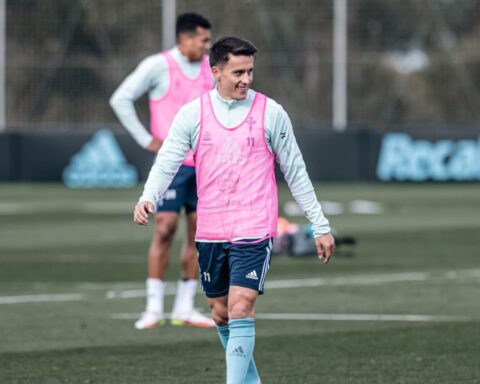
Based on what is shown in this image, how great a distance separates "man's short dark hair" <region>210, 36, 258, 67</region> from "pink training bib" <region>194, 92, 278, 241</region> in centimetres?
26

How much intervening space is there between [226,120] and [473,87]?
1219 inches

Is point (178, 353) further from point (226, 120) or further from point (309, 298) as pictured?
point (309, 298)

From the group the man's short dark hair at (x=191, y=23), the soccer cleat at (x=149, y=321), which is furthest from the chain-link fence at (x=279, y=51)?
the soccer cleat at (x=149, y=321)

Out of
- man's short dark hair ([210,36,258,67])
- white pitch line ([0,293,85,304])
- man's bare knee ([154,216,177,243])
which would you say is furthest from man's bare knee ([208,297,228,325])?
white pitch line ([0,293,85,304])

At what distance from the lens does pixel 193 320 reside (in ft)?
36.8

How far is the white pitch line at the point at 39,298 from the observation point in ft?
41.3

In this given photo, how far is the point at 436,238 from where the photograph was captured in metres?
19.8

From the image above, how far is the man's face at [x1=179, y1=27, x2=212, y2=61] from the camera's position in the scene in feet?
37.3

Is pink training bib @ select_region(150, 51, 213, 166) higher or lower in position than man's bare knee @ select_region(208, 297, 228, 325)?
higher

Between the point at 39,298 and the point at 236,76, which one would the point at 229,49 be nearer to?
the point at 236,76

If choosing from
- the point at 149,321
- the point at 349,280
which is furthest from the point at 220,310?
the point at 349,280

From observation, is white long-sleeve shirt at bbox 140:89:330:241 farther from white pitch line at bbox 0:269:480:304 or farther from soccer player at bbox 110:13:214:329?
white pitch line at bbox 0:269:480:304

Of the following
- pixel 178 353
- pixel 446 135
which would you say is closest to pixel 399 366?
pixel 178 353

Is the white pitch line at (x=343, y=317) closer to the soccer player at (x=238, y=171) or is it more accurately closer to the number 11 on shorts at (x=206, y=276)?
the number 11 on shorts at (x=206, y=276)
